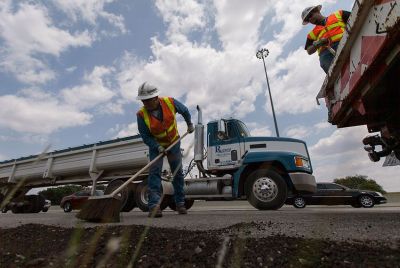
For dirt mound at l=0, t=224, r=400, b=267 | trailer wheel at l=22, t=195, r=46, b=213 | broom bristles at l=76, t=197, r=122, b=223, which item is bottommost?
dirt mound at l=0, t=224, r=400, b=267

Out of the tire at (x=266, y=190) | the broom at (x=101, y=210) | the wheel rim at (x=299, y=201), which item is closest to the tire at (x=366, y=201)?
the wheel rim at (x=299, y=201)

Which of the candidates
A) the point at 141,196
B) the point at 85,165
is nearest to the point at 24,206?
the point at 85,165

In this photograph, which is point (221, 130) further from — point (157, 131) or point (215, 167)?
point (157, 131)

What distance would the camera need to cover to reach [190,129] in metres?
4.79

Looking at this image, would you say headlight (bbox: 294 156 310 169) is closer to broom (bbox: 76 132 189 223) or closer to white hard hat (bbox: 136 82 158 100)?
white hard hat (bbox: 136 82 158 100)

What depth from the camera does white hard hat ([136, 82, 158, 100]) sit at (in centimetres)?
421

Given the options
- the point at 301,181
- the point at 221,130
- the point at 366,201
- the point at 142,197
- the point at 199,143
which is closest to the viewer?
the point at 301,181

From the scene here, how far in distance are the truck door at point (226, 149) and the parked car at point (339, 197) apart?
6.71m

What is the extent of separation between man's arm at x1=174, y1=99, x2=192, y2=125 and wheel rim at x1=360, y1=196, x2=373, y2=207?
10500mm

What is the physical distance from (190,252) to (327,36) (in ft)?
10.2

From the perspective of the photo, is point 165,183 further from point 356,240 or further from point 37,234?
point 356,240

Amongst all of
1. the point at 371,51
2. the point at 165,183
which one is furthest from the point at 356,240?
the point at 165,183

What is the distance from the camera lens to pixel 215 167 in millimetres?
6984

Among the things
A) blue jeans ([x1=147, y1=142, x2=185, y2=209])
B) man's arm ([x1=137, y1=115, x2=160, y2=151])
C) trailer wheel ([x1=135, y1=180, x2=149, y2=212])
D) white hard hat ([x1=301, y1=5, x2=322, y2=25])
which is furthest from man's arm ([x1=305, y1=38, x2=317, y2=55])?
trailer wheel ([x1=135, y1=180, x2=149, y2=212])
